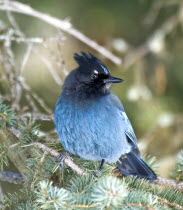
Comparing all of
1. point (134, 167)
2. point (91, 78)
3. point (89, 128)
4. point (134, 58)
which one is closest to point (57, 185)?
point (89, 128)

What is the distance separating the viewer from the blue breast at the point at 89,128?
122 inches

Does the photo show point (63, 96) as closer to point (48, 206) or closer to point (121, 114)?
point (121, 114)

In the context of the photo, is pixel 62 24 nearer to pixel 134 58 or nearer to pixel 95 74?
pixel 95 74

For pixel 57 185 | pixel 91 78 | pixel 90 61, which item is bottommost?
pixel 57 185

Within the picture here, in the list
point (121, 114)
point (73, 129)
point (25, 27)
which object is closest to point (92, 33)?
point (25, 27)

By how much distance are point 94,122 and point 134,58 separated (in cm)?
180

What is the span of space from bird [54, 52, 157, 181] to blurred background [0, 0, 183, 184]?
1.02 metres

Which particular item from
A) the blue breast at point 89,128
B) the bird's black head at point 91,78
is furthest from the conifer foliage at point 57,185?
the bird's black head at point 91,78

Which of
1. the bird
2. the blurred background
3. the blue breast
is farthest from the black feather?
the blurred background

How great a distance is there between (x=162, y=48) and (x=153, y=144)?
1.19 metres

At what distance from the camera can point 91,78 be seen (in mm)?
3363

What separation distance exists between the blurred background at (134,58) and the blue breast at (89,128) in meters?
1.22

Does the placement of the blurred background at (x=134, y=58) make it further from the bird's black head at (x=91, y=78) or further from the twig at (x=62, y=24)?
the twig at (x=62, y=24)

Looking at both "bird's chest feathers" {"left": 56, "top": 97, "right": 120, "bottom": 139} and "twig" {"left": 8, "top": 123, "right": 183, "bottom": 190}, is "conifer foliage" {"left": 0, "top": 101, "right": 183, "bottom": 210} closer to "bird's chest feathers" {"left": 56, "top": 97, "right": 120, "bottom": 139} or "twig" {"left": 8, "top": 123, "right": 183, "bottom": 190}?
"twig" {"left": 8, "top": 123, "right": 183, "bottom": 190}
